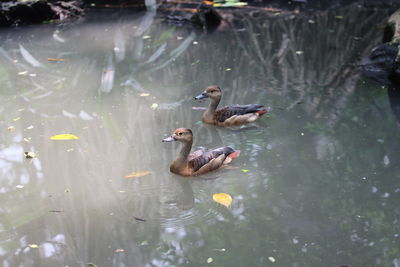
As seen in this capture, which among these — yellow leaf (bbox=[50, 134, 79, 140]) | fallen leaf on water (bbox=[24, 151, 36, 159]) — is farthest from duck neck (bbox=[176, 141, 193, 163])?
fallen leaf on water (bbox=[24, 151, 36, 159])

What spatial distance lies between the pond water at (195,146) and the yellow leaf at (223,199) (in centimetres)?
7

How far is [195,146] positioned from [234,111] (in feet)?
2.75

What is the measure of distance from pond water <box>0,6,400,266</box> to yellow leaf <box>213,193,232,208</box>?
7cm

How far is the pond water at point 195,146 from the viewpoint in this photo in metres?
4.64

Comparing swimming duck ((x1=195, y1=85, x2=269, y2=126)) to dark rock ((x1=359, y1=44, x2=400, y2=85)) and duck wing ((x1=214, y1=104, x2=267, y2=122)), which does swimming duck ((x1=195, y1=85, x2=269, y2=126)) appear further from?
dark rock ((x1=359, y1=44, x2=400, y2=85))

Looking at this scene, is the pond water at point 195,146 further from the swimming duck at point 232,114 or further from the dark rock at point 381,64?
the dark rock at point 381,64

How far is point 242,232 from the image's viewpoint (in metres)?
4.77

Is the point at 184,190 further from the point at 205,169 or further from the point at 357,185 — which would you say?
the point at 357,185

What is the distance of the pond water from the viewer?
4641mm

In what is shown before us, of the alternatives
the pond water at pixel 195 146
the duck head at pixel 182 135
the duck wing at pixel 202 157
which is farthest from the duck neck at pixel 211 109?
the duck head at pixel 182 135

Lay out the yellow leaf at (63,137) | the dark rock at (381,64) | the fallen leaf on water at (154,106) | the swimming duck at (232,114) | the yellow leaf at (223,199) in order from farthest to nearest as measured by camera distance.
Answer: the dark rock at (381,64), the fallen leaf on water at (154,106), the swimming duck at (232,114), the yellow leaf at (63,137), the yellow leaf at (223,199)

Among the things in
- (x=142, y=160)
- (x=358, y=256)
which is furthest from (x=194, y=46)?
(x=358, y=256)

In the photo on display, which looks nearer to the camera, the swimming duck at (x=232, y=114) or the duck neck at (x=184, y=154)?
the duck neck at (x=184, y=154)

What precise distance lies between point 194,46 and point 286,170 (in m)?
5.17
